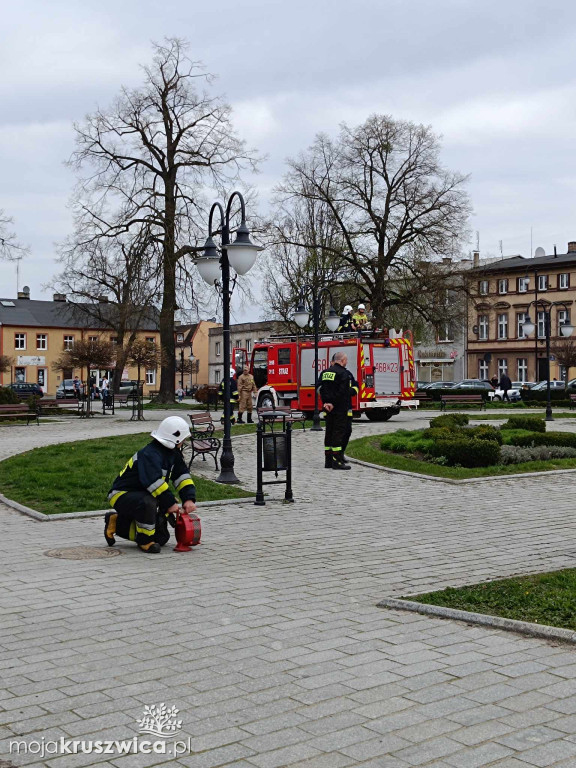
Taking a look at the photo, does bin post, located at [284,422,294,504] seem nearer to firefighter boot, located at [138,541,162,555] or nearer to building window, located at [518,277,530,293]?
firefighter boot, located at [138,541,162,555]

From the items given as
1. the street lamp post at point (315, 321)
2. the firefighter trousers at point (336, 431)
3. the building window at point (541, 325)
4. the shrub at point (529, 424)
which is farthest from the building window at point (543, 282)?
the firefighter trousers at point (336, 431)

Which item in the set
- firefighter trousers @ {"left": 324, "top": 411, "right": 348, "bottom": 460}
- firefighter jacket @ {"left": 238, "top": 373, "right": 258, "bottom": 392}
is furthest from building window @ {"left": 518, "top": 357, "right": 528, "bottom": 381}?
firefighter trousers @ {"left": 324, "top": 411, "right": 348, "bottom": 460}

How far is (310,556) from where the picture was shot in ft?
27.8

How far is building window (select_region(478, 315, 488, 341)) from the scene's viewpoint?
76.8 metres

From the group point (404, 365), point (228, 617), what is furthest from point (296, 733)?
point (404, 365)

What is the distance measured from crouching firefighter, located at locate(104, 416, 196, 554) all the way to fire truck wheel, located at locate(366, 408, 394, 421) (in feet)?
69.4

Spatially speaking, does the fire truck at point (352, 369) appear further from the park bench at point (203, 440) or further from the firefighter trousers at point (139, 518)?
the firefighter trousers at point (139, 518)

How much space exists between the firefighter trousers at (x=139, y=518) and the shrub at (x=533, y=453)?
8.94 meters

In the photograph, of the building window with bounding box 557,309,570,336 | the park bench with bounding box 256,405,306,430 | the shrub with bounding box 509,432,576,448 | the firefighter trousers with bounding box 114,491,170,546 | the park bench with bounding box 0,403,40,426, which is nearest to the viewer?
the firefighter trousers with bounding box 114,491,170,546

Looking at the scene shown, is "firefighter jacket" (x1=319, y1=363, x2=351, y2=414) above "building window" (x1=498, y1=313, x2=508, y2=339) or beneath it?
beneath

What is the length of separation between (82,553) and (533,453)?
1048 cm

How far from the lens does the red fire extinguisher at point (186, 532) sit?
28.4 ft

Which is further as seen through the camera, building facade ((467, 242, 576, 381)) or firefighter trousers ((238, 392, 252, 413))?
building facade ((467, 242, 576, 381))

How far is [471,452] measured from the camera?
15.6 meters
